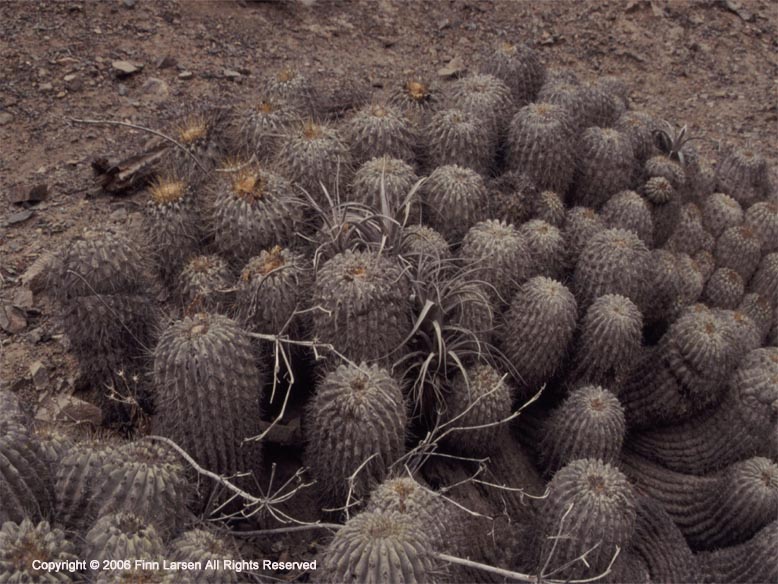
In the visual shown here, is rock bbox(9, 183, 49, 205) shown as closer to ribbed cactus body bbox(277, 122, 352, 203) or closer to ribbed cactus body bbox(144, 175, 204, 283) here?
ribbed cactus body bbox(144, 175, 204, 283)

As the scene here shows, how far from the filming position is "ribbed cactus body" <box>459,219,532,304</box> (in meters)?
4.09

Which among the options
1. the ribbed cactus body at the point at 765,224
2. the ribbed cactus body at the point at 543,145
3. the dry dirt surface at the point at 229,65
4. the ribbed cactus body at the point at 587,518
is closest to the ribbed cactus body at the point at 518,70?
the ribbed cactus body at the point at 543,145

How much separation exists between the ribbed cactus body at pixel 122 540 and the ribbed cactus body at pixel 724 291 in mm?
3367

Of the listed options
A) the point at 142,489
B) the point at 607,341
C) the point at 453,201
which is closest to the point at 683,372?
the point at 607,341

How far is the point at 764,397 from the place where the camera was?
4.30 metres

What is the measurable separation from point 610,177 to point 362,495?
237cm

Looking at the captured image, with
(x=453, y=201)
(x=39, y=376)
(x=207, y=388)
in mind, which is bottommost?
(x=39, y=376)

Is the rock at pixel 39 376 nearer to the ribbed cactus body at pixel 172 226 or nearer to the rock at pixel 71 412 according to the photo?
the rock at pixel 71 412

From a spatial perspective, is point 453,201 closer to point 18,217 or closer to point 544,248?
point 544,248

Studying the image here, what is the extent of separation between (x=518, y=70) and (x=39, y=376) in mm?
3066

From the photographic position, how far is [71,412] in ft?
13.0

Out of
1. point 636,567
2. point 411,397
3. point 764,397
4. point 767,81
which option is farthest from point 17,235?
point 767,81

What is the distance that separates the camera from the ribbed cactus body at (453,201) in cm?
425

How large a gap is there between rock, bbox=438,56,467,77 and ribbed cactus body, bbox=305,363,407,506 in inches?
152
